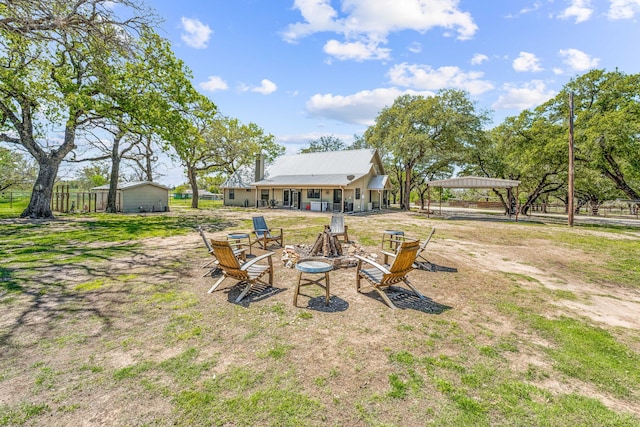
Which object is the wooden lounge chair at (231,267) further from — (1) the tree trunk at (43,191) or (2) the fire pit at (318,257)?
(1) the tree trunk at (43,191)

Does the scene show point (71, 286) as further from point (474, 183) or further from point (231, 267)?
point (474, 183)

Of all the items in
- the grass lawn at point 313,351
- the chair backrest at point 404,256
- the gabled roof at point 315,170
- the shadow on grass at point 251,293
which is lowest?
the grass lawn at point 313,351

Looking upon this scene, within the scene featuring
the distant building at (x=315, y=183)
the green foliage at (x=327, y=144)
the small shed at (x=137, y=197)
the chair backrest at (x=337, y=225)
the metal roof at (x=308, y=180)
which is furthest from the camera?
the green foliage at (x=327, y=144)

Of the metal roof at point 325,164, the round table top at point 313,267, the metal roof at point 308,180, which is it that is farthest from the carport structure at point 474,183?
the round table top at point 313,267

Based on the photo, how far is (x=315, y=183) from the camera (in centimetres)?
2242

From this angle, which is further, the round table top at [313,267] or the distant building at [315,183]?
the distant building at [315,183]

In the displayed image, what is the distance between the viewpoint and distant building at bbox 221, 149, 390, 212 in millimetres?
22859

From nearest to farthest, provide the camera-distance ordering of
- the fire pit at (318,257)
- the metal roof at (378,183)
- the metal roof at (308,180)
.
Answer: the fire pit at (318,257)
the metal roof at (308,180)
the metal roof at (378,183)

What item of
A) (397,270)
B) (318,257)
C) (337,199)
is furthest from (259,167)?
(397,270)

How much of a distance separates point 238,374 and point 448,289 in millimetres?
A: 3973

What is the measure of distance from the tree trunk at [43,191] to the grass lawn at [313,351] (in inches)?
475

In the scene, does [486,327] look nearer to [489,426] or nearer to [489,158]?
[489,426]

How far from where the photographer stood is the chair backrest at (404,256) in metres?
4.30

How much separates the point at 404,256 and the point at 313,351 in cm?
207
